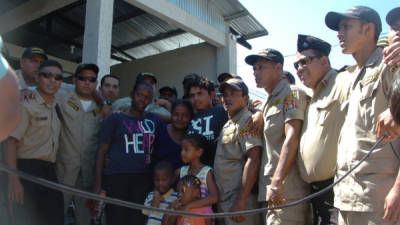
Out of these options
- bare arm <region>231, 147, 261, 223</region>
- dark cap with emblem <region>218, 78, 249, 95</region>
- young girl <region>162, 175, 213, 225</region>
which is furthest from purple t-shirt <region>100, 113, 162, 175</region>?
bare arm <region>231, 147, 261, 223</region>

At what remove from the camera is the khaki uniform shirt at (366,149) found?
1761 millimetres

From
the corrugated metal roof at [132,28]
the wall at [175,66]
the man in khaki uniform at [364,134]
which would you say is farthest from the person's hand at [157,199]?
the wall at [175,66]

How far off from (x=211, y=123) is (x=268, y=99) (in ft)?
2.09

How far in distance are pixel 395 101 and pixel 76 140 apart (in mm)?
2769

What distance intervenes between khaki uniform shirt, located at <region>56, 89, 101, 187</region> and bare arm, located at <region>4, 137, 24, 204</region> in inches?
19.4

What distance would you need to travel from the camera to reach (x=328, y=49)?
2.51 m

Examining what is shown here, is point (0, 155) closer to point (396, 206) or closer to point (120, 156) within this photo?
point (120, 156)

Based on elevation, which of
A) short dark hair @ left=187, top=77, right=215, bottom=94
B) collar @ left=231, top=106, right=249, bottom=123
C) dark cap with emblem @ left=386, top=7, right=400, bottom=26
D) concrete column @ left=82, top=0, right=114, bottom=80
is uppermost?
concrete column @ left=82, top=0, right=114, bottom=80

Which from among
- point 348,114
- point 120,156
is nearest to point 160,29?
point 120,156

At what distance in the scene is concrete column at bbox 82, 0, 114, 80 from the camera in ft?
15.1

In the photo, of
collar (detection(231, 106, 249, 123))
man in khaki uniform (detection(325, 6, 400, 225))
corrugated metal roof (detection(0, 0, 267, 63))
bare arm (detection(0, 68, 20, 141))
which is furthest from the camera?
corrugated metal roof (detection(0, 0, 267, 63))

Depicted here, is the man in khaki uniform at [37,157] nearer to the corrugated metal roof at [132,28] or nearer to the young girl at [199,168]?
the young girl at [199,168]

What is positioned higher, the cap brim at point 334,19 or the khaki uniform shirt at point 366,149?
the cap brim at point 334,19

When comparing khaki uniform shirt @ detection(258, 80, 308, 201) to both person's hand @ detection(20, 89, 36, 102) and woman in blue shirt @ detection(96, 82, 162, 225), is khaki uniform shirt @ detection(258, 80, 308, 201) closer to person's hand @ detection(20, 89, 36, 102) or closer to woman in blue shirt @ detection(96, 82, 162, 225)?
woman in blue shirt @ detection(96, 82, 162, 225)
